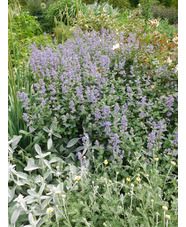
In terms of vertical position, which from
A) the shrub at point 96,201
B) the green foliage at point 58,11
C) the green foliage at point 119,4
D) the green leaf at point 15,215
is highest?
the green foliage at point 119,4

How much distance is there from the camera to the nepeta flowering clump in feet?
6.16

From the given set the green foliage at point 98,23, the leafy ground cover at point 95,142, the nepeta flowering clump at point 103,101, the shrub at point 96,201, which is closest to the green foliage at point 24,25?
the green foliage at point 98,23

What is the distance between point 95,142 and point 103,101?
1.24ft

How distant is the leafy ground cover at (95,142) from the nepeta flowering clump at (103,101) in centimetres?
1

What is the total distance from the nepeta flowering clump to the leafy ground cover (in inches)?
0.4

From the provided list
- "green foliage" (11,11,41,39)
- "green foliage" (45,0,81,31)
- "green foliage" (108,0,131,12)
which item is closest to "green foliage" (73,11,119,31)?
"green foliage" (11,11,41,39)

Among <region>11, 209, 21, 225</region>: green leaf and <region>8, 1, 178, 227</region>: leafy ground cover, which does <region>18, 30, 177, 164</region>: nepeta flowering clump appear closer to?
<region>8, 1, 178, 227</region>: leafy ground cover

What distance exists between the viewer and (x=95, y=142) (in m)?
2.02

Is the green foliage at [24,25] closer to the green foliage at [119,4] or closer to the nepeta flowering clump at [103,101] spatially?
the nepeta flowering clump at [103,101]

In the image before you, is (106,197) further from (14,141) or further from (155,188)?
(14,141)

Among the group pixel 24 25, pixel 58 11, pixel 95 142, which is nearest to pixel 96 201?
pixel 95 142

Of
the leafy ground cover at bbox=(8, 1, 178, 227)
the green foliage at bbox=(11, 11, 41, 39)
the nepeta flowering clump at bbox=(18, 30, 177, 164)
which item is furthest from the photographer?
the green foliage at bbox=(11, 11, 41, 39)

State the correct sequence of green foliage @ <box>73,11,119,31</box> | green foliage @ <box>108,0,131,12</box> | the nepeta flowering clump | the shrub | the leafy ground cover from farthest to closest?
green foliage @ <box>108,0,131,12</box> < green foliage @ <box>73,11,119,31</box> < the nepeta flowering clump < the leafy ground cover < the shrub

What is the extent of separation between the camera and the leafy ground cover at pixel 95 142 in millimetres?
1496
